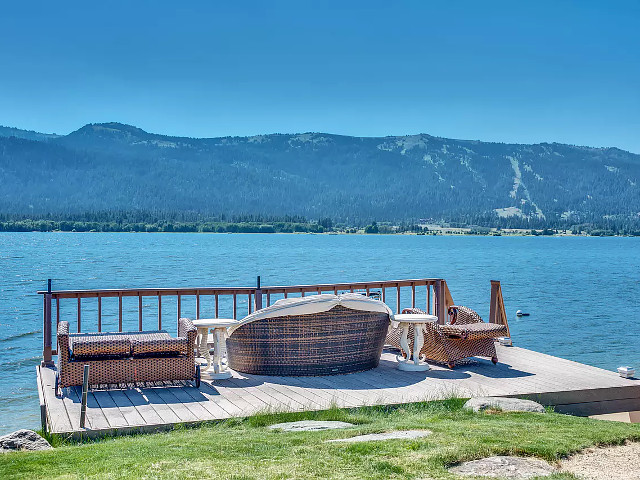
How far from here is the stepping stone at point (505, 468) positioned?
13.4ft

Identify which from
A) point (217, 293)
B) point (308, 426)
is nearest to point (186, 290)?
point (217, 293)

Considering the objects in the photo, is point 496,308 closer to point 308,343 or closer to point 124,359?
point 308,343

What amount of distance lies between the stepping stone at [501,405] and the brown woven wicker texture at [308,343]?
1.81 meters

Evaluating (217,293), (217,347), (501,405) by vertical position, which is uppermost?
(217,293)

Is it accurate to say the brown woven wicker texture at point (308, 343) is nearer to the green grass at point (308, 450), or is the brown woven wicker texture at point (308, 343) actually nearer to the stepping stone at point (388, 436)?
the green grass at point (308, 450)

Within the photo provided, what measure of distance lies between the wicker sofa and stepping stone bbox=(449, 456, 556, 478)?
3.79m

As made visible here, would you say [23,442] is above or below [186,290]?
below

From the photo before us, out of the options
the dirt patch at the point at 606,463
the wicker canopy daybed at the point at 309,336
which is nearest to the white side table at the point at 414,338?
the wicker canopy daybed at the point at 309,336

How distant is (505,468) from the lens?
165 inches

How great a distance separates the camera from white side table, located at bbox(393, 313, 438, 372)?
8.39 meters

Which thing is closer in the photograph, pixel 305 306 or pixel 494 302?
pixel 305 306

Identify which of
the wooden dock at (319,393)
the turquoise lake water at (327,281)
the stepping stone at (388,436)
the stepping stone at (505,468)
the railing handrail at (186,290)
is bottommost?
the turquoise lake water at (327,281)

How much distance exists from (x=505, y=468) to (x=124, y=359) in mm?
4383

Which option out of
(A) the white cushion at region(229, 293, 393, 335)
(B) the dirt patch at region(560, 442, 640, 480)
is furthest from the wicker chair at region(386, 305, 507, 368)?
(B) the dirt patch at region(560, 442, 640, 480)
